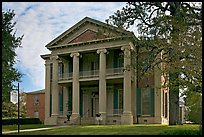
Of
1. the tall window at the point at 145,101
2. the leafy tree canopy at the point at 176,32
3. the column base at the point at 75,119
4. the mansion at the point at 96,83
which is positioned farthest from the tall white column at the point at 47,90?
the leafy tree canopy at the point at 176,32

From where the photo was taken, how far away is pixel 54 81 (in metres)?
32.1

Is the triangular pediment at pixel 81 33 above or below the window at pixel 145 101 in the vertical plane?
above

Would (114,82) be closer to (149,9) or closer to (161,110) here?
(161,110)

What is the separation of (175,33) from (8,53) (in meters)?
7.99

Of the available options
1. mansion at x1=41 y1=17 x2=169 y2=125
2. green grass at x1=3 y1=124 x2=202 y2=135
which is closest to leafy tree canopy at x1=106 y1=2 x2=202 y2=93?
green grass at x1=3 y1=124 x2=202 y2=135

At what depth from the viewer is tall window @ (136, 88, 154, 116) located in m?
29.2

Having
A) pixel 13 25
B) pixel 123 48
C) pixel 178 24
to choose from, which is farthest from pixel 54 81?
pixel 178 24

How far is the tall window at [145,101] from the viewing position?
95.7ft

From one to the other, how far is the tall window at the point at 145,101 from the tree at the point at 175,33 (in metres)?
9.78

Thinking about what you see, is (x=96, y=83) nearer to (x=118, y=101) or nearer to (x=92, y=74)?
(x=92, y=74)

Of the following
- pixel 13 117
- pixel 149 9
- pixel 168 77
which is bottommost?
pixel 13 117

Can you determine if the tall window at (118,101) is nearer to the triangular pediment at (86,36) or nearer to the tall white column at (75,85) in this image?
the tall white column at (75,85)

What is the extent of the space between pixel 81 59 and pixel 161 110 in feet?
30.0

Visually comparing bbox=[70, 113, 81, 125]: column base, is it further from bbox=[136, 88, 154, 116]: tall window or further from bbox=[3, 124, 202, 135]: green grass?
bbox=[3, 124, 202, 135]: green grass
